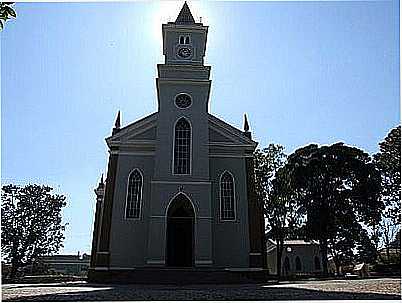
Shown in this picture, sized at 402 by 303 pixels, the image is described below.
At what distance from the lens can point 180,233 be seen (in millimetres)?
19594

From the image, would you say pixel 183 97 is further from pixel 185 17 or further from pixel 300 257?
pixel 300 257

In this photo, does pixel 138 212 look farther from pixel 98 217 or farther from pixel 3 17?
pixel 3 17

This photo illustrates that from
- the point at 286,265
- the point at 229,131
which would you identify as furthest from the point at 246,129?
the point at 286,265

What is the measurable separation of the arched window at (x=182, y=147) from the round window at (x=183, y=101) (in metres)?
0.65

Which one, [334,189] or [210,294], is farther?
[334,189]

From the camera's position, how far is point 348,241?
28500mm

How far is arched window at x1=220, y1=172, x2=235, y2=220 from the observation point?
65.5ft

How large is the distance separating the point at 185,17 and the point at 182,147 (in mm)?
7492

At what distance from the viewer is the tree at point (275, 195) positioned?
27078mm

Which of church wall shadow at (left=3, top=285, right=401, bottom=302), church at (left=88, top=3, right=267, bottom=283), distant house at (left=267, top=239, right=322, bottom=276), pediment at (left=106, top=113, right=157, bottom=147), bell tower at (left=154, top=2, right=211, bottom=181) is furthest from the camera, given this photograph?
distant house at (left=267, top=239, right=322, bottom=276)

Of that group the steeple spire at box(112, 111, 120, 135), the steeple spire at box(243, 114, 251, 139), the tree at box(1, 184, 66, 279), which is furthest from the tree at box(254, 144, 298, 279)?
the tree at box(1, 184, 66, 279)

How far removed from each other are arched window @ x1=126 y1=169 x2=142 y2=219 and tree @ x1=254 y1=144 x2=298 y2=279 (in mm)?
8687

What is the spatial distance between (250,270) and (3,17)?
16.1 m

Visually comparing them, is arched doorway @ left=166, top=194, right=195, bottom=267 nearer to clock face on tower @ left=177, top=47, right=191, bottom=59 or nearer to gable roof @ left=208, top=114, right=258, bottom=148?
gable roof @ left=208, top=114, right=258, bottom=148
